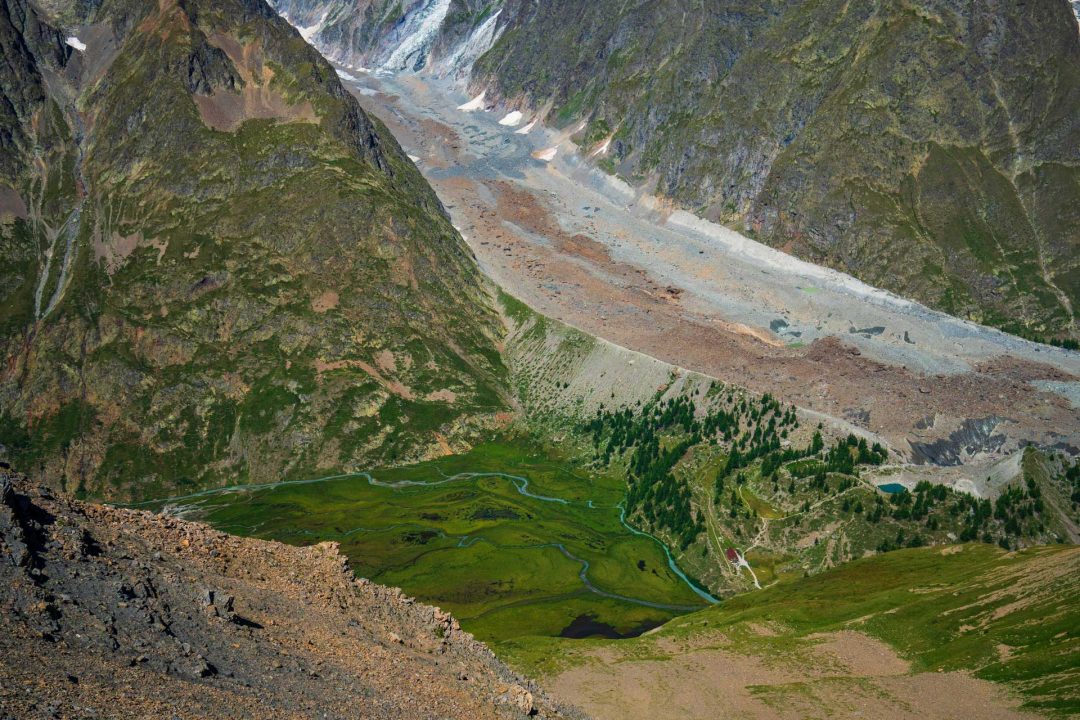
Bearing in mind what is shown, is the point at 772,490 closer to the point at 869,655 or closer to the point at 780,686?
the point at 869,655

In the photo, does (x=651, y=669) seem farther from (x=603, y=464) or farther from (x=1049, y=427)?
(x=1049, y=427)

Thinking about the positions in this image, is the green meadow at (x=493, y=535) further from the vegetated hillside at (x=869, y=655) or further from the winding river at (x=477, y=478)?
A: the vegetated hillside at (x=869, y=655)

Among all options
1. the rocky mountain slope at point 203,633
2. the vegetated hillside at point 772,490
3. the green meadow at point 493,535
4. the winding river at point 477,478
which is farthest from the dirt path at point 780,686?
the vegetated hillside at point 772,490

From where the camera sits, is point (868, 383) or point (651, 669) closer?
point (651, 669)

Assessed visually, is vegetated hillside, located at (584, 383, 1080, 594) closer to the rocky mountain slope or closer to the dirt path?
the dirt path

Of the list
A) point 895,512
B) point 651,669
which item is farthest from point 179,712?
point 895,512

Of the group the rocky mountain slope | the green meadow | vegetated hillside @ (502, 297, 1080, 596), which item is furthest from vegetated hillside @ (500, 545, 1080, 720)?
the rocky mountain slope
